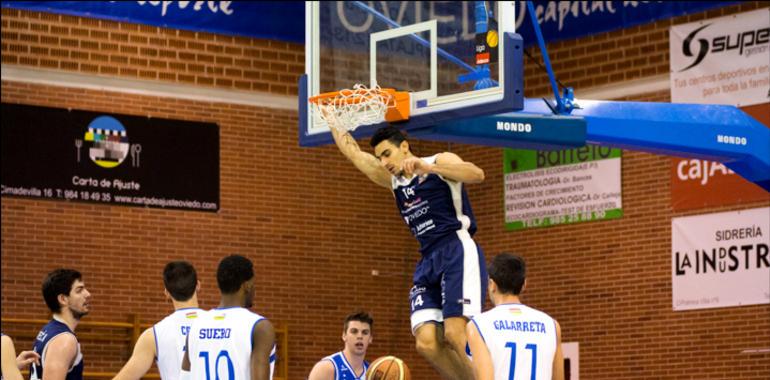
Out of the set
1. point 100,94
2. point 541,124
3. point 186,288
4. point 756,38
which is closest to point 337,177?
point 100,94

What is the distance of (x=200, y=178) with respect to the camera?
758 inches

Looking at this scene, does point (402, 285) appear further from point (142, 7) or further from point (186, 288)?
point (186, 288)

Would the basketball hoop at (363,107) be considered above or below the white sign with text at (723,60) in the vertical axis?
below

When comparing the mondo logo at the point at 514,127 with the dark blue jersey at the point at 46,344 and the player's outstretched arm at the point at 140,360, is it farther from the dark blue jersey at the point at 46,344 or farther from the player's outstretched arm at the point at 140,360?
the dark blue jersey at the point at 46,344

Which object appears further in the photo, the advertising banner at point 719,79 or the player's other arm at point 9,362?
the advertising banner at point 719,79

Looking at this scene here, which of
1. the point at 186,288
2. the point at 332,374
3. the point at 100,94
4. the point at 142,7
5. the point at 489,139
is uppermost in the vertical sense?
the point at 142,7

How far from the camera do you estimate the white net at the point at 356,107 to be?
1119 centimetres

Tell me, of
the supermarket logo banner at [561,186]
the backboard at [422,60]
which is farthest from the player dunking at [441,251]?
the supermarket logo banner at [561,186]

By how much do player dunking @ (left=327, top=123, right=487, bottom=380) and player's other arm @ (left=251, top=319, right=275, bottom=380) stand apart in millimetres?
1829

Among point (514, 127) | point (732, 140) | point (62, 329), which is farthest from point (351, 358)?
point (732, 140)

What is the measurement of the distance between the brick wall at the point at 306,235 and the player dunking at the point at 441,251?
794 centimetres

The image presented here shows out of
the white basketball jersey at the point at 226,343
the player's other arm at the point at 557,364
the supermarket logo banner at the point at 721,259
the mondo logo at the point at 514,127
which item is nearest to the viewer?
the white basketball jersey at the point at 226,343

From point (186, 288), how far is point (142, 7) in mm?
10082

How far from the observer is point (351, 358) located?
1359 cm
